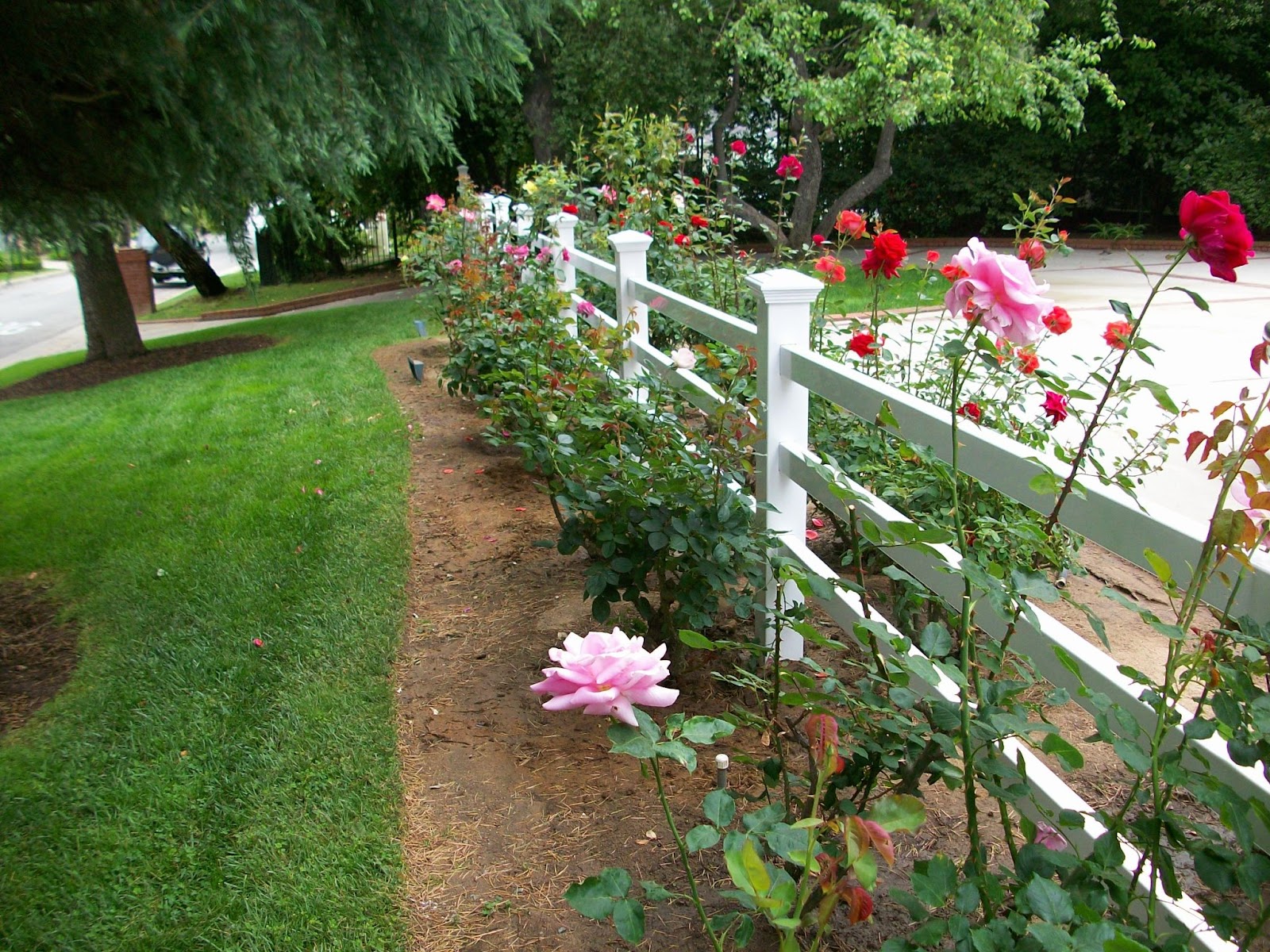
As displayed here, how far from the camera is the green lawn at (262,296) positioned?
1733 centimetres

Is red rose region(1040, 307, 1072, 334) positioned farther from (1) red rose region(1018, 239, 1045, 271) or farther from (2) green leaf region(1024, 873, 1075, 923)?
(2) green leaf region(1024, 873, 1075, 923)

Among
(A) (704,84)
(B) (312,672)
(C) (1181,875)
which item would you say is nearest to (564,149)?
(A) (704,84)

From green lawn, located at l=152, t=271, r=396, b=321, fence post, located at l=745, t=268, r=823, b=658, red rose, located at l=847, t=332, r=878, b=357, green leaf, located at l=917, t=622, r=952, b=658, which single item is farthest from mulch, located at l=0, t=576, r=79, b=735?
→ green lawn, located at l=152, t=271, r=396, b=321

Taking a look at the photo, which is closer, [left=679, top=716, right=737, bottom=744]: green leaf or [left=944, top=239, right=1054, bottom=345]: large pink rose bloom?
[left=679, top=716, right=737, bottom=744]: green leaf

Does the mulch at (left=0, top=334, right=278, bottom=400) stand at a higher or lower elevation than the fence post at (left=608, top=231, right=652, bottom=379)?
lower

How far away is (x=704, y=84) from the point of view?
14.8m

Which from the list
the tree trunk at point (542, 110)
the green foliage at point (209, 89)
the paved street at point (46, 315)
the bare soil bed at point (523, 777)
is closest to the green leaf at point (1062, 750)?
the bare soil bed at point (523, 777)

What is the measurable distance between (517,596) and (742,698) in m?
1.16

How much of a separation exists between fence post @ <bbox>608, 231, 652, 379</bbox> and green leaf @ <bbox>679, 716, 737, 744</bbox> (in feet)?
11.0

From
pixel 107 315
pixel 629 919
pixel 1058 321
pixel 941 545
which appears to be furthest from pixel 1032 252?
pixel 107 315

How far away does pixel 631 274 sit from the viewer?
190 inches

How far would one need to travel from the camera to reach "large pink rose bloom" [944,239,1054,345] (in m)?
1.66

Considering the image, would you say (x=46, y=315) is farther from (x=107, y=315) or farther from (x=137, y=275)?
(x=107, y=315)

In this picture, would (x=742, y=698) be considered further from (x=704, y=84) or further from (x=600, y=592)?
(x=704, y=84)
